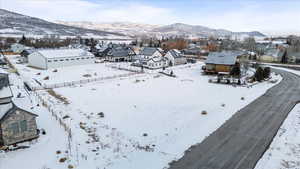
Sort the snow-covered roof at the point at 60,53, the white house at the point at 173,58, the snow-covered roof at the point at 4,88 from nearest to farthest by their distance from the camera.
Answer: the snow-covered roof at the point at 4,88 → the snow-covered roof at the point at 60,53 → the white house at the point at 173,58

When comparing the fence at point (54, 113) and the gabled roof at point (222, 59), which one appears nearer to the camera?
the fence at point (54, 113)

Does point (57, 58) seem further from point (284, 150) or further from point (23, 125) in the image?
point (284, 150)

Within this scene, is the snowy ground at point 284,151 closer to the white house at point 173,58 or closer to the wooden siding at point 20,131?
the wooden siding at point 20,131

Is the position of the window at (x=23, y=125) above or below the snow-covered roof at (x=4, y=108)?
below

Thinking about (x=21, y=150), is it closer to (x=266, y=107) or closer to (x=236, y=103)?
(x=236, y=103)

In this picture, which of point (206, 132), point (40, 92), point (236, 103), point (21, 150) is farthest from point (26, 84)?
point (236, 103)

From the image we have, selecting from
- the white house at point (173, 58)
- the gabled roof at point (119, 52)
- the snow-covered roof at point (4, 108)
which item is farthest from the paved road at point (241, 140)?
the gabled roof at point (119, 52)

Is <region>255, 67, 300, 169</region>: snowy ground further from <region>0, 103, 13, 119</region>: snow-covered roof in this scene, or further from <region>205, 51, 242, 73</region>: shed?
<region>205, 51, 242, 73</region>: shed
